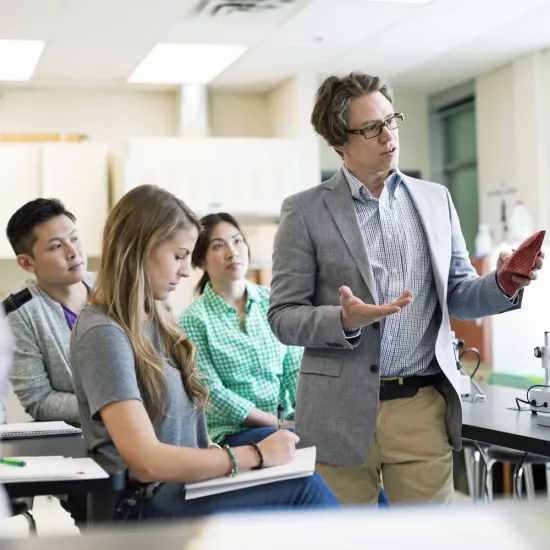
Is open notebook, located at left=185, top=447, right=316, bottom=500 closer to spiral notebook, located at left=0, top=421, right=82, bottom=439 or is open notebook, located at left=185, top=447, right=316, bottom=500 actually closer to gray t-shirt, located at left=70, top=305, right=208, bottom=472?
gray t-shirt, located at left=70, top=305, right=208, bottom=472

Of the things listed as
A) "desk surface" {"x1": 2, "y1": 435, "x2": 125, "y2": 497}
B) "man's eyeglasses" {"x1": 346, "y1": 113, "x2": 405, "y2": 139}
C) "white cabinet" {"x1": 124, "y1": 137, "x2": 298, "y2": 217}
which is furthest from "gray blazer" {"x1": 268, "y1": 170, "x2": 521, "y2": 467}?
"white cabinet" {"x1": 124, "y1": 137, "x2": 298, "y2": 217}

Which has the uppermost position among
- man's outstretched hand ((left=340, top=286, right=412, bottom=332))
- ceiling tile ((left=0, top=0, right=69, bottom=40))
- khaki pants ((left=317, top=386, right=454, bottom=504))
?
ceiling tile ((left=0, top=0, right=69, bottom=40))

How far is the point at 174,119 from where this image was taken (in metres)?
7.43

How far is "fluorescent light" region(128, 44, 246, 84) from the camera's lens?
6094mm

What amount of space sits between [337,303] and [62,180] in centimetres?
477

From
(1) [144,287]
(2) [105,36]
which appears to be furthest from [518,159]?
(1) [144,287]

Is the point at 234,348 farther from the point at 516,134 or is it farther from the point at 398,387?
the point at 516,134

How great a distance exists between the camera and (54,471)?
1.82m

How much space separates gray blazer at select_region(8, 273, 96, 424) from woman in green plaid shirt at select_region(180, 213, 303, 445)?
538 mm

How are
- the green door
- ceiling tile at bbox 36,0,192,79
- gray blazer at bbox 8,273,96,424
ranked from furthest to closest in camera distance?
the green door, ceiling tile at bbox 36,0,192,79, gray blazer at bbox 8,273,96,424

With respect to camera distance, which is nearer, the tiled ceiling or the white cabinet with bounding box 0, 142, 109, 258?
the tiled ceiling

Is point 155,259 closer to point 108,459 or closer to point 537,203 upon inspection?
point 108,459

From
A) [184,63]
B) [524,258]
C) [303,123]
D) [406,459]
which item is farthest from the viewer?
[303,123]

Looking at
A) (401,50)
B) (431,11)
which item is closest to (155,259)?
(431,11)
